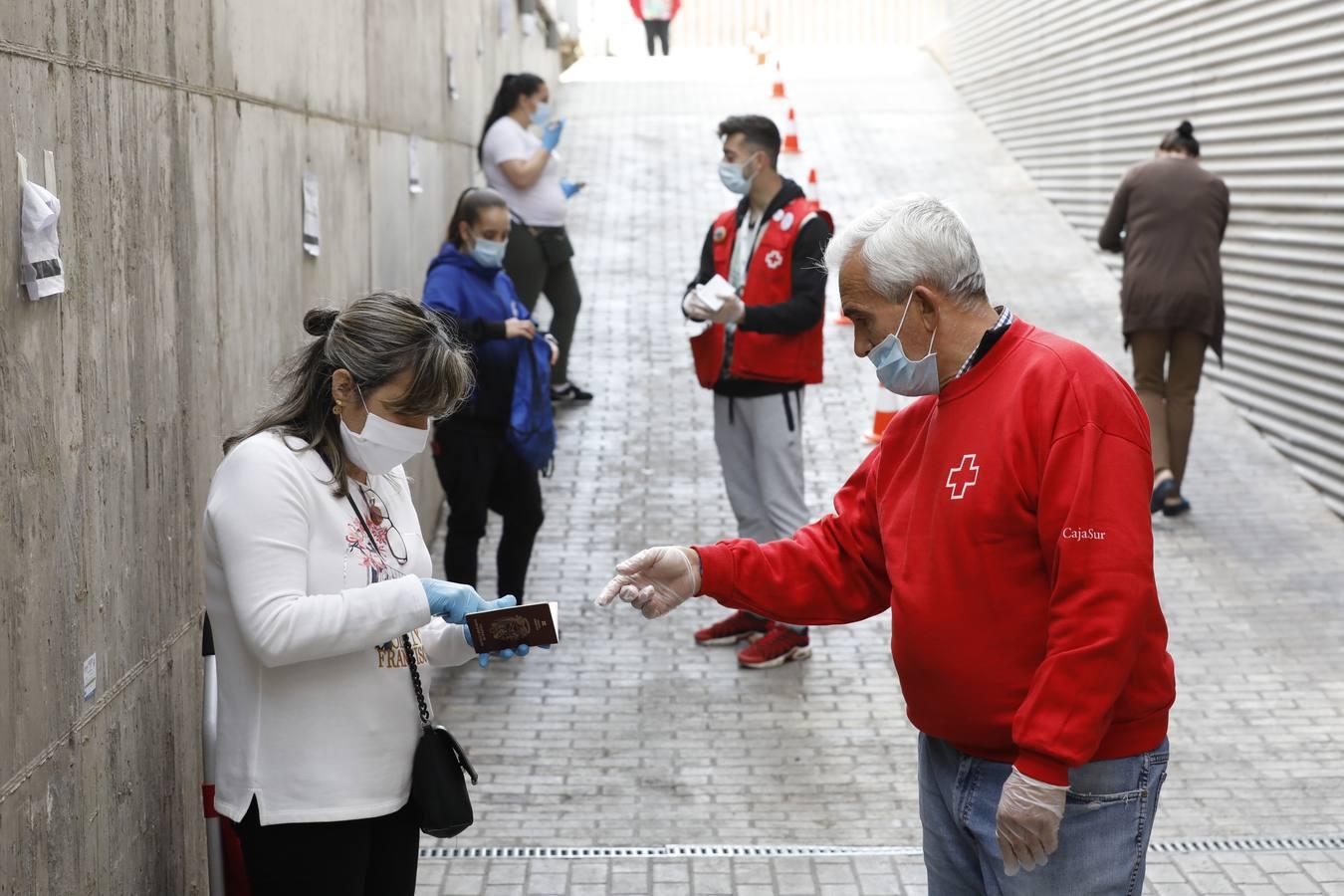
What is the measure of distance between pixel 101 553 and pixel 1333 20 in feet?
23.7

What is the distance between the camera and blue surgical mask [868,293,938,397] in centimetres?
288

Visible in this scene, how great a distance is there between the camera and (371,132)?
20.7 ft

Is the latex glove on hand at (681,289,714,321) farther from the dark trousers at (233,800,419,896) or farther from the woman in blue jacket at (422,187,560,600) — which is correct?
the dark trousers at (233,800,419,896)

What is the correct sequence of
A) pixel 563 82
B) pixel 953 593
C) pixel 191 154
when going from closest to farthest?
pixel 953 593 → pixel 191 154 → pixel 563 82

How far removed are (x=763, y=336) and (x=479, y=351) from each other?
45.7 inches

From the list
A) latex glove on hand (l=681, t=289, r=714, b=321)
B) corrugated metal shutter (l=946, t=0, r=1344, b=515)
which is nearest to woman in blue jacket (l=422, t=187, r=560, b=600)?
latex glove on hand (l=681, t=289, r=714, b=321)

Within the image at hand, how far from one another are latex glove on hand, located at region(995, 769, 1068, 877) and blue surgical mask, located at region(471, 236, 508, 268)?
393 centimetres

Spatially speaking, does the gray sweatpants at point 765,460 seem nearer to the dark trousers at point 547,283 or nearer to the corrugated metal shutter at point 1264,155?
the dark trousers at point 547,283

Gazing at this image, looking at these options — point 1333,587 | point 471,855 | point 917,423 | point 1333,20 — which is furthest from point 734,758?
point 1333,20

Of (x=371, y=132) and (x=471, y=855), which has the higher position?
(x=371, y=132)

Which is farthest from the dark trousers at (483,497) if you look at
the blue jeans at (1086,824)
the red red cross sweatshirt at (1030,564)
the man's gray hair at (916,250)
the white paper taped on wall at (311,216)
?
the blue jeans at (1086,824)

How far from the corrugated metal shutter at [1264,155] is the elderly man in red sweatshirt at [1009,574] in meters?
5.69

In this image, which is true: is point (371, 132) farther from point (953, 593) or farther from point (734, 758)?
point (953, 593)

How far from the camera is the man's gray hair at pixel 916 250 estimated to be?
2848 millimetres
